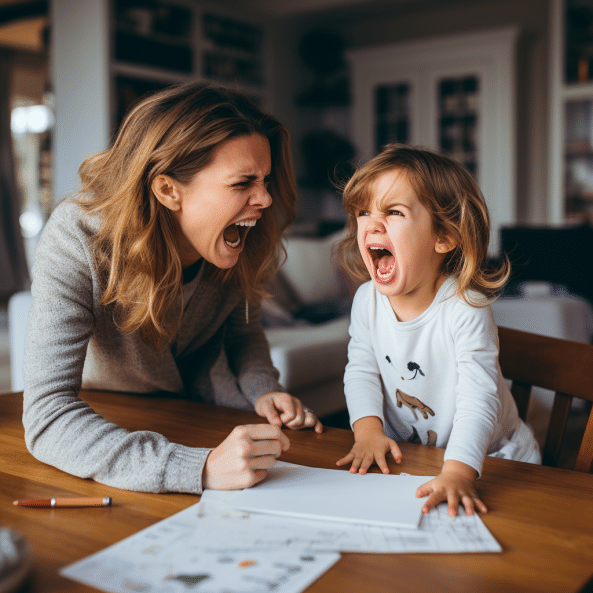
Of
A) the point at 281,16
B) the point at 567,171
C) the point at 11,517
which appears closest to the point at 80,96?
the point at 281,16

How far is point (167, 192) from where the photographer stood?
112 centimetres

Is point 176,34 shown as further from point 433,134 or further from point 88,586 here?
point 88,586

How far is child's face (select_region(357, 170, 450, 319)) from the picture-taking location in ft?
3.62

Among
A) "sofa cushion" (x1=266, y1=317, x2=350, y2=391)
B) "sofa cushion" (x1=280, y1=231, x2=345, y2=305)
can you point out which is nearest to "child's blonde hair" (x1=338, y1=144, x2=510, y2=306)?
"sofa cushion" (x1=266, y1=317, x2=350, y2=391)

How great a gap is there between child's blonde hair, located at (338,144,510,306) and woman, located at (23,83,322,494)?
0.18 metres

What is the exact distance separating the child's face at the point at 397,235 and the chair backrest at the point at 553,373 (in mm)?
223

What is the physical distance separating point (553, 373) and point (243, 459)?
61 cm

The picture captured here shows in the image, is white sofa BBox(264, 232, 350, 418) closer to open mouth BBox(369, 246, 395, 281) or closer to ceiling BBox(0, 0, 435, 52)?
open mouth BBox(369, 246, 395, 281)

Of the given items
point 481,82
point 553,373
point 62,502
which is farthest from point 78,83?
point 62,502

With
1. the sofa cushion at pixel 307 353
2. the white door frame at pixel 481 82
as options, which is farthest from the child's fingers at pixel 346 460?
the white door frame at pixel 481 82

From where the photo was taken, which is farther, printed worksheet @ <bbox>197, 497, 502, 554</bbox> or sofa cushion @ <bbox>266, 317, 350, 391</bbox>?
sofa cushion @ <bbox>266, 317, 350, 391</bbox>

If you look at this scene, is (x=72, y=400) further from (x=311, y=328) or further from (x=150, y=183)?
(x=311, y=328)

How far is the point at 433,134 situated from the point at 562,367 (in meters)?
5.34

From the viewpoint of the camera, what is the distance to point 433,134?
20.1ft
